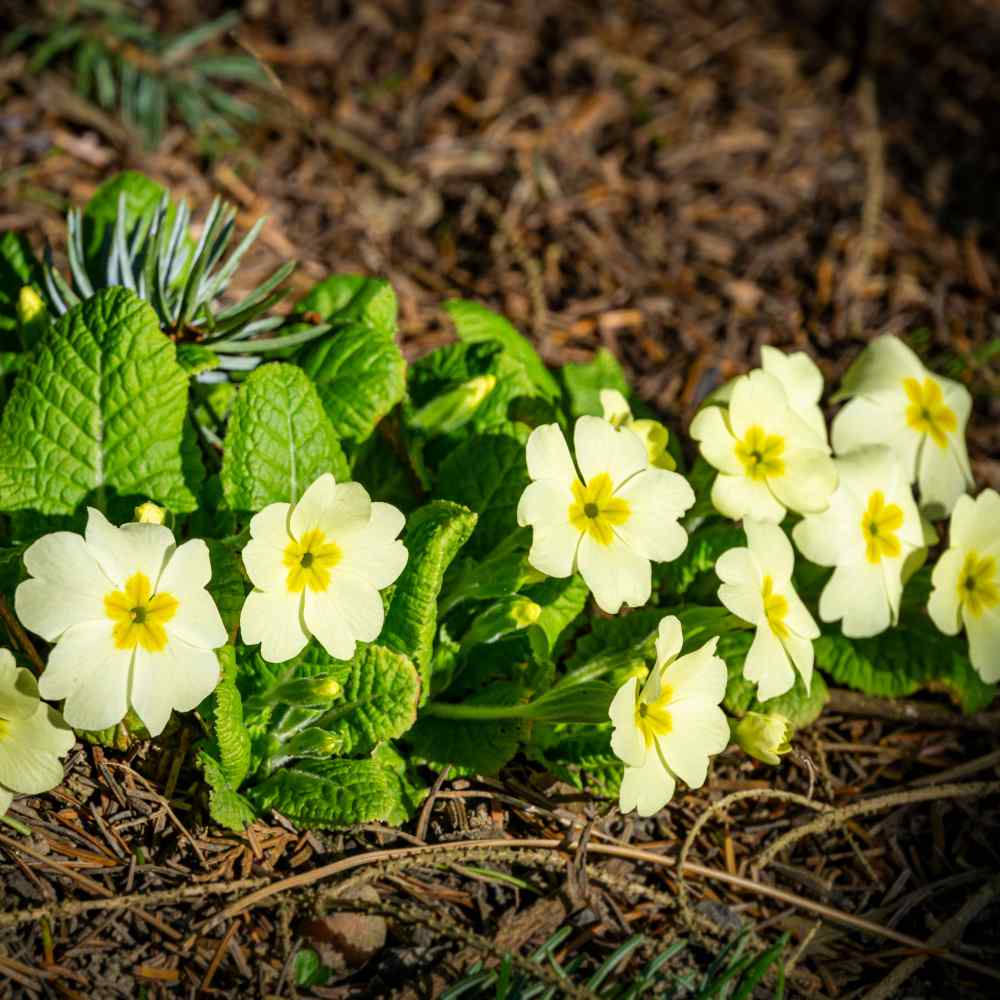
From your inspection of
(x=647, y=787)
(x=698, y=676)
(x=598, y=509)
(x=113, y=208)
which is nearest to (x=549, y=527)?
(x=598, y=509)

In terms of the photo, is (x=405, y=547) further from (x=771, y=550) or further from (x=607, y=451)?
(x=771, y=550)

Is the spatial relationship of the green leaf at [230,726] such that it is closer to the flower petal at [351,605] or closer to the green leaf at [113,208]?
the flower petal at [351,605]

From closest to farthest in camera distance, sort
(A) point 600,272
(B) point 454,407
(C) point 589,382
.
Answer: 1. (B) point 454,407
2. (C) point 589,382
3. (A) point 600,272

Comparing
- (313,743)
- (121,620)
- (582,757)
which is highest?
(121,620)

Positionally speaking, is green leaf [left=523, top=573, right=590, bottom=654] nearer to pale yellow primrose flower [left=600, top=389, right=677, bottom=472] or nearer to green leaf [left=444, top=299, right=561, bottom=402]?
pale yellow primrose flower [left=600, top=389, right=677, bottom=472]

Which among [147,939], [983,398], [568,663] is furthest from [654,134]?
[147,939]

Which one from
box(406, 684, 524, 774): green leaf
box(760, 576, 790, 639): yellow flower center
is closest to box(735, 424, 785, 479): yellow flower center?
box(760, 576, 790, 639): yellow flower center

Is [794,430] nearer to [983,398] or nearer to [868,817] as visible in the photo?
[868,817]

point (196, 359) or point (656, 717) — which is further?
point (196, 359)
